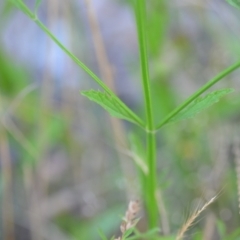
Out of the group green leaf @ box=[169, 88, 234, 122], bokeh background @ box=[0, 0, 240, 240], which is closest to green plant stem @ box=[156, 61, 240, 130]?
green leaf @ box=[169, 88, 234, 122]

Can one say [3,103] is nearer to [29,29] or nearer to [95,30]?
[95,30]

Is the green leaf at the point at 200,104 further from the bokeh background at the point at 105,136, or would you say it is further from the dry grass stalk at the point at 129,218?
the bokeh background at the point at 105,136

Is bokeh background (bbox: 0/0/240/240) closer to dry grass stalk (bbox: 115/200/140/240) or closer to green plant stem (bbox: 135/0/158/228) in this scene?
green plant stem (bbox: 135/0/158/228)

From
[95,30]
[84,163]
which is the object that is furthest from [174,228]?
[95,30]

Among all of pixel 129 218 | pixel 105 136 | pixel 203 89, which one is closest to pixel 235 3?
pixel 203 89

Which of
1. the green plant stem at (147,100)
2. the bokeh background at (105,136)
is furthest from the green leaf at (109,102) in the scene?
the bokeh background at (105,136)

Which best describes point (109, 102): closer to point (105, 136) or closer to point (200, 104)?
point (200, 104)
